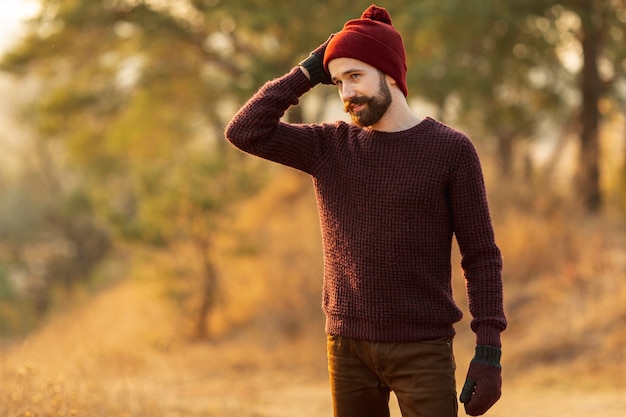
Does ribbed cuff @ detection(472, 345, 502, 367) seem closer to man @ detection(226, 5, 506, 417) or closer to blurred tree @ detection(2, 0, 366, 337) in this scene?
man @ detection(226, 5, 506, 417)

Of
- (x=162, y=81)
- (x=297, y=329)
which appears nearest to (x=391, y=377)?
(x=297, y=329)

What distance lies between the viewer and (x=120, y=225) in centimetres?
1234

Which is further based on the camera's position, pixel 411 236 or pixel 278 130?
pixel 278 130

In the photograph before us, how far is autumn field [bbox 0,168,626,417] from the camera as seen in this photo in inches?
287

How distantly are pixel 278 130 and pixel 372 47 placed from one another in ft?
1.29

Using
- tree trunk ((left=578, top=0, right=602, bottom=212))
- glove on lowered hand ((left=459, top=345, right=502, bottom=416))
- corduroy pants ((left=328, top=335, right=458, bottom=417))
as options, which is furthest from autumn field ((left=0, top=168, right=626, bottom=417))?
glove on lowered hand ((left=459, top=345, right=502, bottom=416))

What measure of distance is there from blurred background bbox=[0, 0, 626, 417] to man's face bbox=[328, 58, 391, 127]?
2.24m

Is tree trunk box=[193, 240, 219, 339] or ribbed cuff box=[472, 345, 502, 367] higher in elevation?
tree trunk box=[193, 240, 219, 339]

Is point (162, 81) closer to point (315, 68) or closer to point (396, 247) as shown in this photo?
point (315, 68)

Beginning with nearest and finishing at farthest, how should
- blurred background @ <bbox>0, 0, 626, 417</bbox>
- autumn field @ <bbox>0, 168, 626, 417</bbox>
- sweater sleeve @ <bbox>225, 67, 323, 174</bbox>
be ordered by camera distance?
sweater sleeve @ <bbox>225, 67, 323, 174</bbox>
autumn field @ <bbox>0, 168, 626, 417</bbox>
blurred background @ <bbox>0, 0, 626, 417</bbox>

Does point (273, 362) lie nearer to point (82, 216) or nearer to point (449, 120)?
point (449, 120)

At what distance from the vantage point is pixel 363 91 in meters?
2.64

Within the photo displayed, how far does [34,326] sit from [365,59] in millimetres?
19490

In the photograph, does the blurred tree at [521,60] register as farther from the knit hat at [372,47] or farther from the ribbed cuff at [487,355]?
the ribbed cuff at [487,355]
